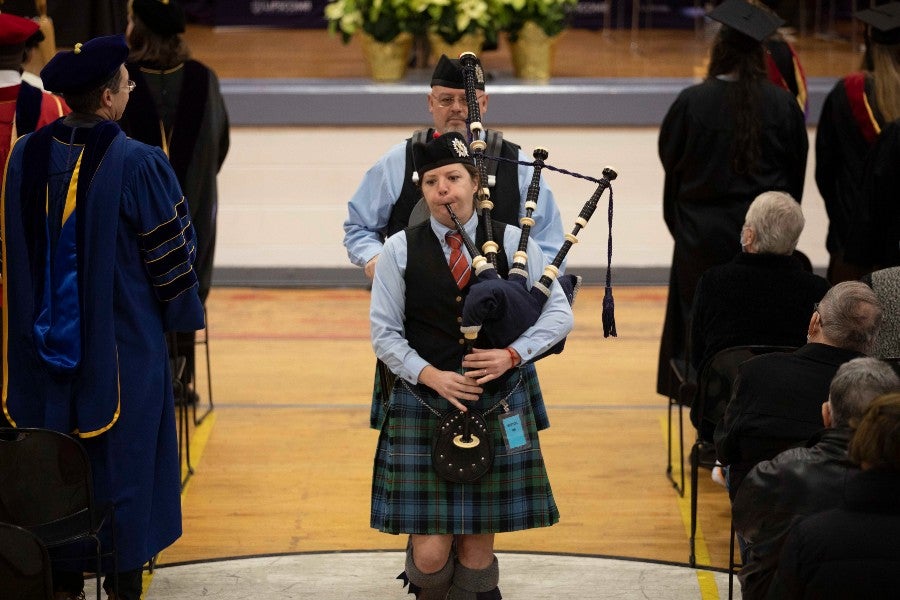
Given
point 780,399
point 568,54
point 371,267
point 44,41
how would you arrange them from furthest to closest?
point 568,54, point 44,41, point 371,267, point 780,399

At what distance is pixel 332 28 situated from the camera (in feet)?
27.9

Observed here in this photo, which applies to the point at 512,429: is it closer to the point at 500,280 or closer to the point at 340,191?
the point at 500,280

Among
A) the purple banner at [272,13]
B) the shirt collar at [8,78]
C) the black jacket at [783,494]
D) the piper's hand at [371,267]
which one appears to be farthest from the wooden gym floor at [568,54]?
the black jacket at [783,494]

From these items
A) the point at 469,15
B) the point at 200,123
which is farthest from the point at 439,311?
the point at 469,15

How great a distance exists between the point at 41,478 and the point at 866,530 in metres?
2.13

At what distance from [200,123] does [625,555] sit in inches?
97.6

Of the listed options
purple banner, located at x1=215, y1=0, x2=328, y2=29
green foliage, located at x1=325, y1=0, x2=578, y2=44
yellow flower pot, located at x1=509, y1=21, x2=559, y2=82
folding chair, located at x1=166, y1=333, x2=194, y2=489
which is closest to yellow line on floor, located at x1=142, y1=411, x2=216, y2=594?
folding chair, located at x1=166, y1=333, x2=194, y2=489

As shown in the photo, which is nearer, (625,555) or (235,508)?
(625,555)

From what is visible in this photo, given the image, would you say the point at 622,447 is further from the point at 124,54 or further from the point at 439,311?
the point at 124,54

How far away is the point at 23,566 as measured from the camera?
10.5 ft

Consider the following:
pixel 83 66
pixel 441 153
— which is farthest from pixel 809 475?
pixel 83 66

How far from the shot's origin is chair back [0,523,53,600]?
315 cm

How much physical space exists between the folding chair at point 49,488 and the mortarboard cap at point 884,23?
11.0ft

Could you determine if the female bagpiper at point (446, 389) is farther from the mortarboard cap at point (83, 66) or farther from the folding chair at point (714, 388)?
the mortarboard cap at point (83, 66)
